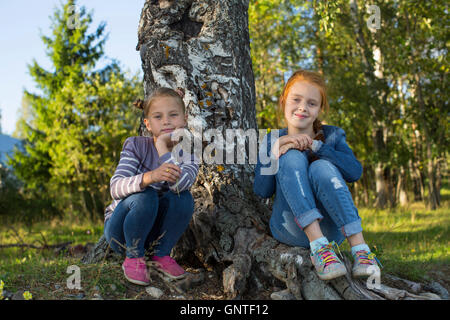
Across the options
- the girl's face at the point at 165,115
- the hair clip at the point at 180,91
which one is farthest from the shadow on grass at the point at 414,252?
the hair clip at the point at 180,91

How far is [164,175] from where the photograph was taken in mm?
2686

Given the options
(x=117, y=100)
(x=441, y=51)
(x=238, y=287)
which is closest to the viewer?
(x=238, y=287)

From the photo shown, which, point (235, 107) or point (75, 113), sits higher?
point (75, 113)

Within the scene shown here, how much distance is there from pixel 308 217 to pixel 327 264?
0.99 feet

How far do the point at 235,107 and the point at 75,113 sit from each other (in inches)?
426

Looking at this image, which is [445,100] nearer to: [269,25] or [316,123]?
[269,25]

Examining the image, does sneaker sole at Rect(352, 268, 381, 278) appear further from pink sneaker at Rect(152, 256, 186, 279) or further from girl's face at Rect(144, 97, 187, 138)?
girl's face at Rect(144, 97, 187, 138)

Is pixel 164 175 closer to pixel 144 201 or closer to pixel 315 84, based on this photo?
pixel 144 201

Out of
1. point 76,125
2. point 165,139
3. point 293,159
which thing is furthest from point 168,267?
point 76,125

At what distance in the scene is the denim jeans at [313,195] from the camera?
2.70 meters

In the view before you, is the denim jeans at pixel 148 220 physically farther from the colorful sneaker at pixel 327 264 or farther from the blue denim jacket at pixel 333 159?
the colorful sneaker at pixel 327 264

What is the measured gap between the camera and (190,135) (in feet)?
11.6
